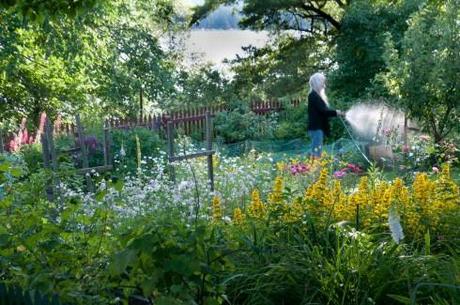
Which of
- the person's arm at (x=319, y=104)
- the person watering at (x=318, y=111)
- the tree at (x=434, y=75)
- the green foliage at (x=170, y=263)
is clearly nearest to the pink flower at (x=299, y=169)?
the person watering at (x=318, y=111)

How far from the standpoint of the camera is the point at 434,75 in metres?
11.6

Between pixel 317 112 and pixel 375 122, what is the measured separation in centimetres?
258

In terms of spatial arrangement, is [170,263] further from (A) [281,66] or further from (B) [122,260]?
(A) [281,66]

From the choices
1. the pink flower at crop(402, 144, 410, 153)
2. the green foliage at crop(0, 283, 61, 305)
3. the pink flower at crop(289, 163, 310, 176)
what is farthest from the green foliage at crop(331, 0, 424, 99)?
the green foliage at crop(0, 283, 61, 305)

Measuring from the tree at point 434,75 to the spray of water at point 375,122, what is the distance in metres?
0.46

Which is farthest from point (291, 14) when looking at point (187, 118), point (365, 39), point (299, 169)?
point (299, 169)

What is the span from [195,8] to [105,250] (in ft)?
79.0

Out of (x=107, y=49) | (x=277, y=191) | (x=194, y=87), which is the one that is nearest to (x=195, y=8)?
(x=194, y=87)

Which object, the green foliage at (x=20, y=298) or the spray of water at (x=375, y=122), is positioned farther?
the spray of water at (x=375, y=122)

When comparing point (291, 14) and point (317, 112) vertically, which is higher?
point (291, 14)

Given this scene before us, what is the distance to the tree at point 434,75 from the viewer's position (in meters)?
11.7

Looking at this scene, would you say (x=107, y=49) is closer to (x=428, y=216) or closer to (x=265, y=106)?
(x=265, y=106)

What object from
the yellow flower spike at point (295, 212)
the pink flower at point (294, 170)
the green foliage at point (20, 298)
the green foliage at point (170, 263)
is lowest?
the pink flower at point (294, 170)

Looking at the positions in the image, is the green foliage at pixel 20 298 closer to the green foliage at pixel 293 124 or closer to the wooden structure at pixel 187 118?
the wooden structure at pixel 187 118
